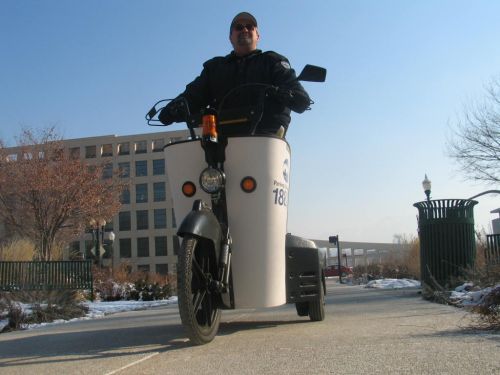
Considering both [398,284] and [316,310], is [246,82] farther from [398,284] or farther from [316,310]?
[398,284]

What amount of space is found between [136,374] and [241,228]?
134cm

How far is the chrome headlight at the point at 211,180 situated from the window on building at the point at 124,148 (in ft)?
273

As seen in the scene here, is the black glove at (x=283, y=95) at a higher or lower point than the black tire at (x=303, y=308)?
higher

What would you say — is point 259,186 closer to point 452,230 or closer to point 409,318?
point 409,318

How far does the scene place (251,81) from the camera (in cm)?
418

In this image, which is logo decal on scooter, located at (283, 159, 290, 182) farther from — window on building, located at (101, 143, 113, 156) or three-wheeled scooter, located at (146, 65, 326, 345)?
window on building, located at (101, 143, 113, 156)

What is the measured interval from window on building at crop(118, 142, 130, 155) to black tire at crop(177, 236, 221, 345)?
274 feet

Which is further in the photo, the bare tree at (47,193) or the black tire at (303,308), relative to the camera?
the bare tree at (47,193)

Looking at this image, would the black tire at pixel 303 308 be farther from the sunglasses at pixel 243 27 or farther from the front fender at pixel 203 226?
the sunglasses at pixel 243 27

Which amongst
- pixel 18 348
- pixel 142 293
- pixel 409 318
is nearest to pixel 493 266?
pixel 409 318

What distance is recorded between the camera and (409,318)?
185 inches

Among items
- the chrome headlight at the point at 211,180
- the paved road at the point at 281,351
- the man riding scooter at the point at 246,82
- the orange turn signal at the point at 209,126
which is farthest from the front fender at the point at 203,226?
the man riding scooter at the point at 246,82

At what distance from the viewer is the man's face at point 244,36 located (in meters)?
4.36

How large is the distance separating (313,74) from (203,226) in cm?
134
